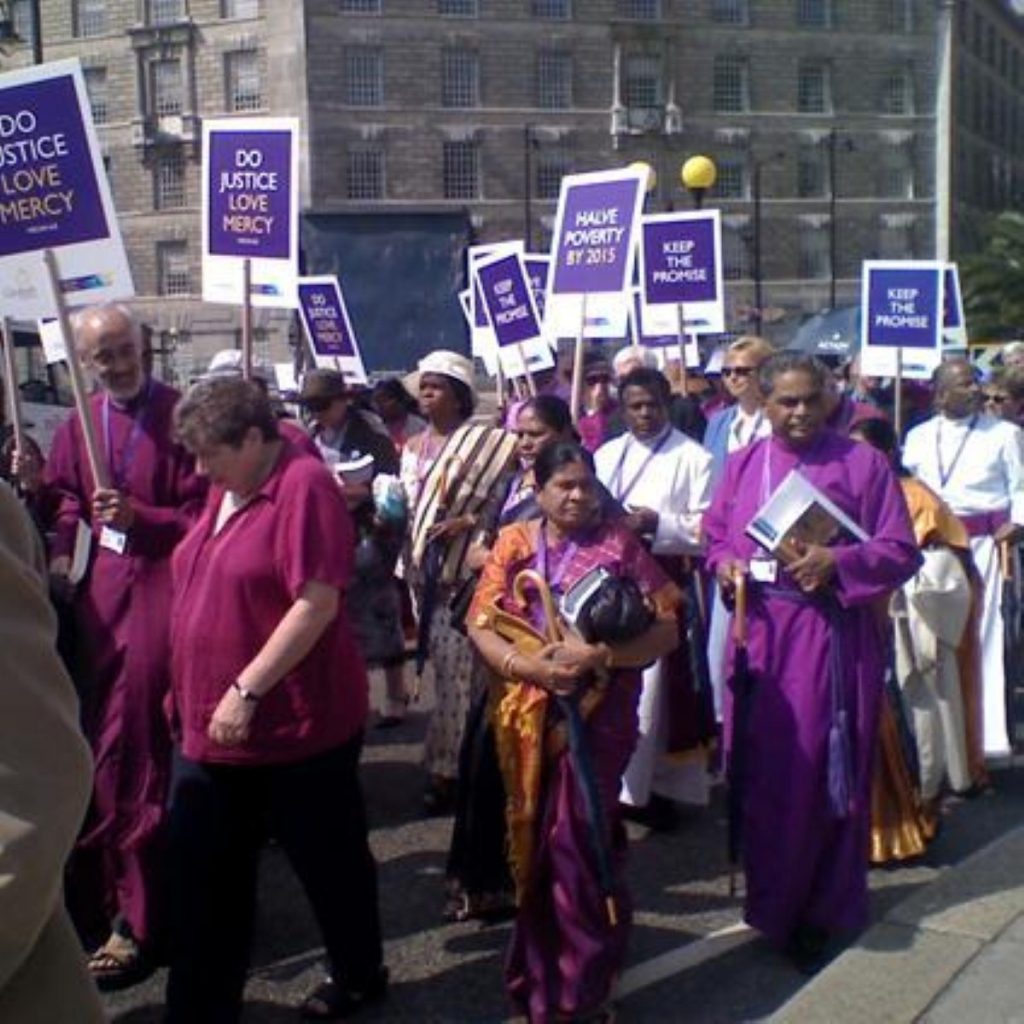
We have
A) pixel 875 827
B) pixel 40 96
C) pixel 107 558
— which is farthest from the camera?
pixel 875 827

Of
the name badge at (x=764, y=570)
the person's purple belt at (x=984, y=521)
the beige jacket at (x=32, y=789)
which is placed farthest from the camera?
the person's purple belt at (x=984, y=521)

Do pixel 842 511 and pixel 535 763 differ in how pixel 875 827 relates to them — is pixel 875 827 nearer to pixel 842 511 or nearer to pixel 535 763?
pixel 842 511

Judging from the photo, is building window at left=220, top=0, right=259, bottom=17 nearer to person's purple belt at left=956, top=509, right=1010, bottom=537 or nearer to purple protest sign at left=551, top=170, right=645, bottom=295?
purple protest sign at left=551, top=170, right=645, bottom=295

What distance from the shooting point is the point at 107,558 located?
4.53 meters

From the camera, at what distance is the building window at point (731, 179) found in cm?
5938

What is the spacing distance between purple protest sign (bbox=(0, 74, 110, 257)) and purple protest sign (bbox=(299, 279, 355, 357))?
5.99 meters

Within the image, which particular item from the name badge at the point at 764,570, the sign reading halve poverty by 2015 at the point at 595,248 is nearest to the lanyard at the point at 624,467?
the sign reading halve poverty by 2015 at the point at 595,248

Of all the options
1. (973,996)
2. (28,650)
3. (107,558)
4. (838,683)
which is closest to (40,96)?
(107,558)

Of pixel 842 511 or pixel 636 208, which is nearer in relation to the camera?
pixel 842 511

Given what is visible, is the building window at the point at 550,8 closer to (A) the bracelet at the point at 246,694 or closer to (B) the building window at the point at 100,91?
(B) the building window at the point at 100,91

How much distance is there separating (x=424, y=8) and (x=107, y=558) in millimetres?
54695

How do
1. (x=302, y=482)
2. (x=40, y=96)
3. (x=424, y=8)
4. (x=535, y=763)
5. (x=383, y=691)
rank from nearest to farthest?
(x=302, y=482)
(x=535, y=763)
(x=40, y=96)
(x=383, y=691)
(x=424, y=8)

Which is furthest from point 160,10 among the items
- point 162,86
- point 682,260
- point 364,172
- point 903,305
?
point 903,305

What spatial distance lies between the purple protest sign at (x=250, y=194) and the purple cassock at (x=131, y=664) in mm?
1643
